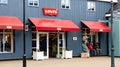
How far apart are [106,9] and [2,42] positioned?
39.3 feet

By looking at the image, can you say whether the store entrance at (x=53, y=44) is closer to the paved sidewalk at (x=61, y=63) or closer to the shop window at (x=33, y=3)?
the shop window at (x=33, y=3)

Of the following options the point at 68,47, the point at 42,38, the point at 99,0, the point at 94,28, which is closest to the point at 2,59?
the point at 42,38

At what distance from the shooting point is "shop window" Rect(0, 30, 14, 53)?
2859cm

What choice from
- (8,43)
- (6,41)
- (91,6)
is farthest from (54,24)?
(91,6)

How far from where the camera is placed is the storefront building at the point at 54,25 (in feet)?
94.5

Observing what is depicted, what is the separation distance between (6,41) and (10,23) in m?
2.09

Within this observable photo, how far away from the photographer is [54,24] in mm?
29969

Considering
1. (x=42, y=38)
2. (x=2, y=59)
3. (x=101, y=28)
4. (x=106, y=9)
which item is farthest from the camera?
(x=106, y=9)

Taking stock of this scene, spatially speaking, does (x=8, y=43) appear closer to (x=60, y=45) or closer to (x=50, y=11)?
(x=50, y=11)

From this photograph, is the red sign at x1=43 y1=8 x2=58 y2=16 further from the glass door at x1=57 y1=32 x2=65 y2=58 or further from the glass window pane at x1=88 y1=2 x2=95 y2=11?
the glass window pane at x1=88 y1=2 x2=95 y2=11

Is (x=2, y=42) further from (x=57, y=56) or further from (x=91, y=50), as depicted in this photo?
(x=91, y=50)

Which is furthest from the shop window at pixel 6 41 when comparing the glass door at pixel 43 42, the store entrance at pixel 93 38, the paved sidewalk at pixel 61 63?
the store entrance at pixel 93 38

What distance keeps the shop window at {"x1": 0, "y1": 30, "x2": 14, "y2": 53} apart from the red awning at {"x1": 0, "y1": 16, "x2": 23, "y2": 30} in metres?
1.19

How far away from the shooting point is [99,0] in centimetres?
3444
